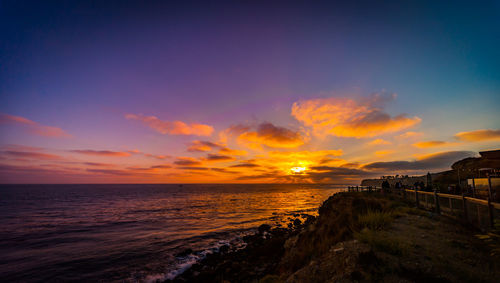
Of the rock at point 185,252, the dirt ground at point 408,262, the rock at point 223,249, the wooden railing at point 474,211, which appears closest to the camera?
the dirt ground at point 408,262

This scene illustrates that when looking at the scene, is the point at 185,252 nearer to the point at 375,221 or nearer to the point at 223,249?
the point at 223,249

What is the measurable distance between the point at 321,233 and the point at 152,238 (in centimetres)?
1758

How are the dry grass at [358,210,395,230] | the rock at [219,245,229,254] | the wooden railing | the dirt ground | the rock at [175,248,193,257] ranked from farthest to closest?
the rock at [219,245,229,254] < the rock at [175,248,193,257] < the dry grass at [358,210,395,230] < the wooden railing < the dirt ground

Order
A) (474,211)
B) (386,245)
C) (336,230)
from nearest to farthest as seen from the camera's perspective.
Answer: (386,245) → (474,211) → (336,230)

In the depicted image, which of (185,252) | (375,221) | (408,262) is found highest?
(375,221)

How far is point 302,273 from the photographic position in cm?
612

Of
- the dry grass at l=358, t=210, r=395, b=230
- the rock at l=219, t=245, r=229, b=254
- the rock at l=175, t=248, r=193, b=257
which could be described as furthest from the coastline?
the rock at l=175, t=248, r=193, b=257

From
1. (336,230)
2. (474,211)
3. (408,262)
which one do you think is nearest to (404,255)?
(408,262)

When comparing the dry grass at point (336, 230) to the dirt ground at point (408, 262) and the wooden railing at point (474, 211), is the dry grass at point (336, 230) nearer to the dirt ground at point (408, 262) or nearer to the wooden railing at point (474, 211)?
the dirt ground at point (408, 262)

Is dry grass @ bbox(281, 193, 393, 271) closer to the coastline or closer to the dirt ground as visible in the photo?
the coastline

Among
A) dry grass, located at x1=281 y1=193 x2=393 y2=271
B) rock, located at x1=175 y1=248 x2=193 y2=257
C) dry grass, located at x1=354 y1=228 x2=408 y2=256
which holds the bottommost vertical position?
rock, located at x1=175 y1=248 x2=193 y2=257

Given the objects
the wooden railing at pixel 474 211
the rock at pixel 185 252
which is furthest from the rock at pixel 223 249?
the wooden railing at pixel 474 211

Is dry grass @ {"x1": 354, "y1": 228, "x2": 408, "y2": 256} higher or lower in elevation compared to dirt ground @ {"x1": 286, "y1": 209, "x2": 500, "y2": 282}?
higher

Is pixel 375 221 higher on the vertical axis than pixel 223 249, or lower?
higher
